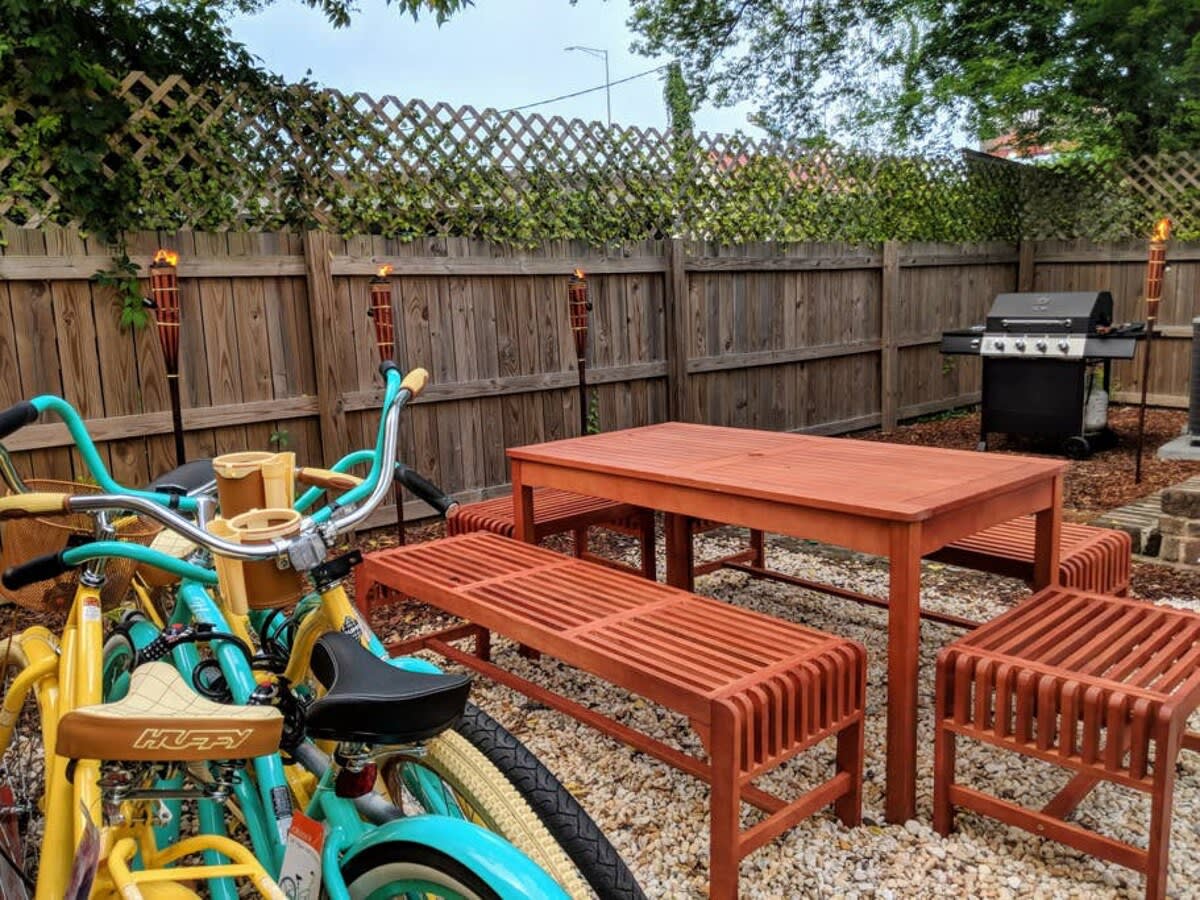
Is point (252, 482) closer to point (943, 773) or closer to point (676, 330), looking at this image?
point (943, 773)

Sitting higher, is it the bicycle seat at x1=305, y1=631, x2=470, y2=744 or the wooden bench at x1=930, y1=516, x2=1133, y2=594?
the bicycle seat at x1=305, y1=631, x2=470, y2=744

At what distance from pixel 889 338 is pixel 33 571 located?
23.7 ft

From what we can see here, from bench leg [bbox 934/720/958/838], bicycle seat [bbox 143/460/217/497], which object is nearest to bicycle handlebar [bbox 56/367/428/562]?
bicycle seat [bbox 143/460/217/497]

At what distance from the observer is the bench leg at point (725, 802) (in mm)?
1795

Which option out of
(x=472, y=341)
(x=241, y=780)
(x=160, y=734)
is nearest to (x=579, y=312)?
(x=472, y=341)

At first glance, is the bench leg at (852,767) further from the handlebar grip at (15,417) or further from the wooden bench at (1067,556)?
the handlebar grip at (15,417)

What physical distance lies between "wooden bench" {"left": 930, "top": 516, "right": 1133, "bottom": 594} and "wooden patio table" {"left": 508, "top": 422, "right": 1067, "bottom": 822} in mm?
162

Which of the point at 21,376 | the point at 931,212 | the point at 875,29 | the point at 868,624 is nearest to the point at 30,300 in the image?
the point at 21,376

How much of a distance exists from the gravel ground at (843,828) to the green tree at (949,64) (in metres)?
7.51

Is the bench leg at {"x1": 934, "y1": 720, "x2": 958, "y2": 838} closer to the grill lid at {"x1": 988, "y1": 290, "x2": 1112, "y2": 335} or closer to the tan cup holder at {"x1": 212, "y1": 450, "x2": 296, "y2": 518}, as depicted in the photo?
the tan cup holder at {"x1": 212, "y1": 450, "x2": 296, "y2": 518}

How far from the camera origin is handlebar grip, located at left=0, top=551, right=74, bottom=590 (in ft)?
4.33

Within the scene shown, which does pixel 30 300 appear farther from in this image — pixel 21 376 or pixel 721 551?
pixel 721 551

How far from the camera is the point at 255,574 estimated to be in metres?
1.26

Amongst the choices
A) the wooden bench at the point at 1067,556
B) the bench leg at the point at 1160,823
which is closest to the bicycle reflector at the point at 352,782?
the bench leg at the point at 1160,823
